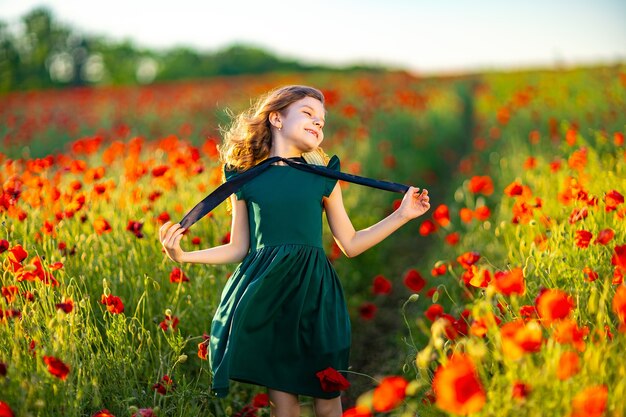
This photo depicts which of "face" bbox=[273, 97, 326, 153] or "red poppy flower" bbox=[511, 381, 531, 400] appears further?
"face" bbox=[273, 97, 326, 153]

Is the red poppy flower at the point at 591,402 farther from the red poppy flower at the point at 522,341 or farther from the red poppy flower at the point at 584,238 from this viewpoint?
the red poppy flower at the point at 584,238

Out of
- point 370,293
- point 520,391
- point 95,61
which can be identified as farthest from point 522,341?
point 95,61

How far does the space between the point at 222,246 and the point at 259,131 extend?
47 cm

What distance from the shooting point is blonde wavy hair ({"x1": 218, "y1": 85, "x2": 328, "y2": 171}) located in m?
2.58

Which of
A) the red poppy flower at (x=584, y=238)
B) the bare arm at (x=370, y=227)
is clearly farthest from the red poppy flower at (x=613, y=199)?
the bare arm at (x=370, y=227)

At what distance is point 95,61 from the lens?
26250mm

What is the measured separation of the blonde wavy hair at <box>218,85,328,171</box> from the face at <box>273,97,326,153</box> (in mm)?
30

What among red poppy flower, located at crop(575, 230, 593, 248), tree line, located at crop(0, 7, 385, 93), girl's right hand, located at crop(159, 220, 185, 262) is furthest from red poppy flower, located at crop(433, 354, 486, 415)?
tree line, located at crop(0, 7, 385, 93)

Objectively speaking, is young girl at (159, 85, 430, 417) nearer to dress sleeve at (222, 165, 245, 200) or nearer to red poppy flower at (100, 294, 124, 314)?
dress sleeve at (222, 165, 245, 200)

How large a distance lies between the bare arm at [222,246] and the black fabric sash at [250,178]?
84 mm

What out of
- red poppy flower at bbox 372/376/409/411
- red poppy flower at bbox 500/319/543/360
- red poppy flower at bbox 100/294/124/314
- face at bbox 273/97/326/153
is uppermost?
face at bbox 273/97/326/153

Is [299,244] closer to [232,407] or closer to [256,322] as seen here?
[256,322]

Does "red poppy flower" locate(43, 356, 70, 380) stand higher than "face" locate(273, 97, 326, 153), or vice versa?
"face" locate(273, 97, 326, 153)

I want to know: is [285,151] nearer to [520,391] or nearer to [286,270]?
[286,270]
